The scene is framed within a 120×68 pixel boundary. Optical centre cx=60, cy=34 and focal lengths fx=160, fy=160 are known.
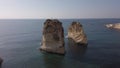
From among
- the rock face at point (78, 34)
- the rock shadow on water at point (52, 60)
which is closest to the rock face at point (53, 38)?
the rock shadow on water at point (52, 60)

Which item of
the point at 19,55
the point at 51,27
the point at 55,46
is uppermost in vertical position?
the point at 51,27

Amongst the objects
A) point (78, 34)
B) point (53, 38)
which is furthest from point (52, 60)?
point (78, 34)

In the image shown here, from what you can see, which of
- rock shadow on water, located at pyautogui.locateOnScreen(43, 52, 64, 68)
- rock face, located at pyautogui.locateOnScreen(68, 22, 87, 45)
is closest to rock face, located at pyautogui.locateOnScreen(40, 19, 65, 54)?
rock shadow on water, located at pyautogui.locateOnScreen(43, 52, 64, 68)

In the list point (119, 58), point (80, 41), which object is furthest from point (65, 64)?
point (80, 41)

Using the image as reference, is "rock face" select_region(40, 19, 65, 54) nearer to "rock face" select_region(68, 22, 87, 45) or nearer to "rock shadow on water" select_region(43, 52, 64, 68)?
"rock shadow on water" select_region(43, 52, 64, 68)

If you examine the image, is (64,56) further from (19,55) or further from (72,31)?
(72,31)
